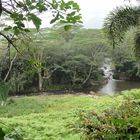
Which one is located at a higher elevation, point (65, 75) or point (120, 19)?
point (120, 19)

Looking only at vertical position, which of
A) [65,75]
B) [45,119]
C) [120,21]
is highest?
[120,21]

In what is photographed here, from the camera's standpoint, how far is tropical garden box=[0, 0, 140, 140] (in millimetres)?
1027

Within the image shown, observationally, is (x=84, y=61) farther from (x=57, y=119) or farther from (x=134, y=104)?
(x=134, y=104)

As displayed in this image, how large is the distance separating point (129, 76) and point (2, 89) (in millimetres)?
30481

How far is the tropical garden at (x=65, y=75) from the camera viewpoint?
1.03 m

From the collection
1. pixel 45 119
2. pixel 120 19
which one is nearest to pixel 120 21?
pixel 120 19

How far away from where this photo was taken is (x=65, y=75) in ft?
85.4

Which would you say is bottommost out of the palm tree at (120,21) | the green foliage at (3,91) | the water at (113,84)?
the water at (113,84)

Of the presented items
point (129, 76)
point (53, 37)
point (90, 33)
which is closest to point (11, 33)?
point (53, 37)

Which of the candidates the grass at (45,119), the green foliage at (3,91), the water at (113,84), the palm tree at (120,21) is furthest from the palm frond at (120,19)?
the water at (113,84)

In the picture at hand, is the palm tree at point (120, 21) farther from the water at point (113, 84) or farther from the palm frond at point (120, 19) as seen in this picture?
the water at point (113, 84)

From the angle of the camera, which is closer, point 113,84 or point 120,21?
point 120,21

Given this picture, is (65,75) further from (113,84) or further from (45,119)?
(45,119)

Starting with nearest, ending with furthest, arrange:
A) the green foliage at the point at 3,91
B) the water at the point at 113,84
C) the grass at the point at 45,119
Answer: the green foliage at the point at 3,91, the grass at the point at 45,119, the water at the point at 113,84
